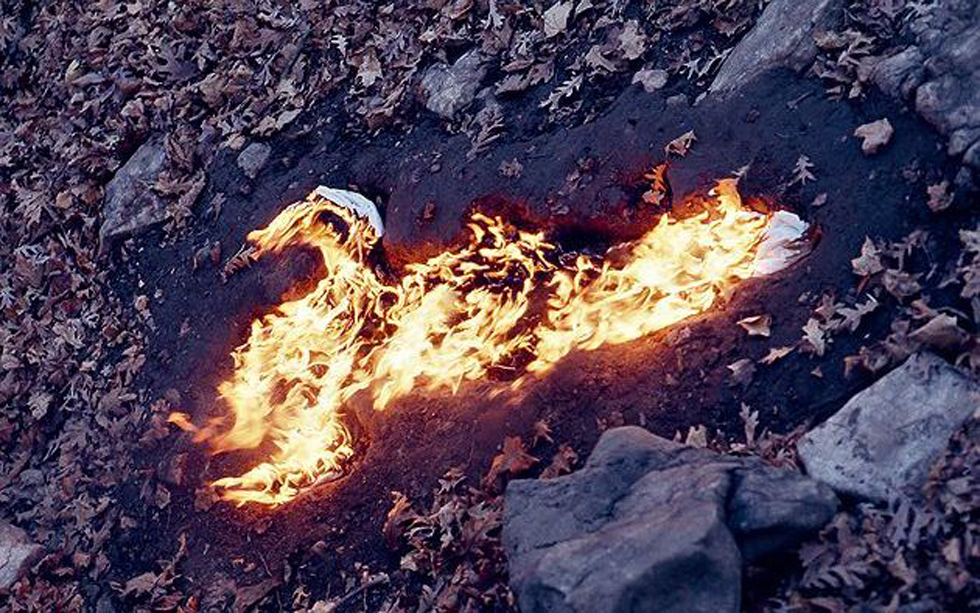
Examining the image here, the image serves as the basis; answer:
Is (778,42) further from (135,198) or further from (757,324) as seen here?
(135,198)

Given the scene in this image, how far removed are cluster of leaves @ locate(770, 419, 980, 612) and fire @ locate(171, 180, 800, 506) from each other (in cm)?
179

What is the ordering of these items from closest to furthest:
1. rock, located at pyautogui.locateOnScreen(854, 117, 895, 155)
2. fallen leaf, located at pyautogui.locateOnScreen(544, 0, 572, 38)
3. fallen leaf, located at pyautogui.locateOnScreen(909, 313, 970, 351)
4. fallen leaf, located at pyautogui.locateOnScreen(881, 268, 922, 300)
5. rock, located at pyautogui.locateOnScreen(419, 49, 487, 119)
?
fallen leaf, located at pyautogui.locateOnScreen(909, 313, 970, 351) → fallen leaf, located at pyautogui.locateOnScreen(881, 268, 922, 300) → rock, located at pyautogui.locateOnScreen(854, 117, 895, 155) → fallen leaf, located at pyautogui.locateOnScreen(544, 0, 572, 38) → rock, located at pyautogui.locateOnScreen(419, 49, 487, 119)

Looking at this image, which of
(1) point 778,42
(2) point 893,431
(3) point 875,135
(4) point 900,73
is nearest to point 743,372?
(2) point 893,431

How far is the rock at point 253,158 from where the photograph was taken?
28.5ft

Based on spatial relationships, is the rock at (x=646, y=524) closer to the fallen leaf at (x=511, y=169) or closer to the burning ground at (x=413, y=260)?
the burning ground at (x=413, y=260)

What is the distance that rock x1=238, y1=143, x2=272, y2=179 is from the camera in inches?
342

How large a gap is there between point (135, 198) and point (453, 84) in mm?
3059

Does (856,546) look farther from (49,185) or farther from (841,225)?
(49,185)

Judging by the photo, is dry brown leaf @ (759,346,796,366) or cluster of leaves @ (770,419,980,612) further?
dry brown leaf @ (759,346,796,366)

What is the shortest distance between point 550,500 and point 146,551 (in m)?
3.49

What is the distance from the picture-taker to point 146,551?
725 cm

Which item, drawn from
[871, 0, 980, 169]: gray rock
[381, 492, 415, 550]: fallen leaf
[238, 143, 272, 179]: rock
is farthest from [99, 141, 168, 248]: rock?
[871, 0, 980, 169]: gray rock

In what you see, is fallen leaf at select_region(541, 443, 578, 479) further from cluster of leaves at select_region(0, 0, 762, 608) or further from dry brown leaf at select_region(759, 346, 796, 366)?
cluster of leaves at select_region(0, 0, 762, 608)

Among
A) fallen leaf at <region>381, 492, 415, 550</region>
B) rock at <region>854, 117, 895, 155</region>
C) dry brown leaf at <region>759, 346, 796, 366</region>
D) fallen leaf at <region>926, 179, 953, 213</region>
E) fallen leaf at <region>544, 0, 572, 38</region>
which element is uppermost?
fallen leaf at <region>544, 0, 572, 38</region>
